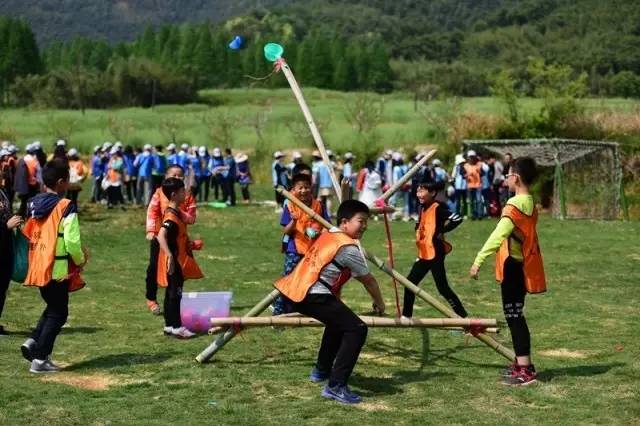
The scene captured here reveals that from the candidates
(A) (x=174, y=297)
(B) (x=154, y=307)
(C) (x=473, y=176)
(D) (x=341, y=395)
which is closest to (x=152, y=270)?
(B) (x=154, y=307)

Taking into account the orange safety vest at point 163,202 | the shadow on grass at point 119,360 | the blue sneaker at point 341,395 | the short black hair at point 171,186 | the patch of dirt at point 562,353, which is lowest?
the shadow on grass at point 119,360

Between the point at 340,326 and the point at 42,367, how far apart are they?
2.94 meters

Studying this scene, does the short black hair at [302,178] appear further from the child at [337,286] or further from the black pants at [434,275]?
the child at [337,286]

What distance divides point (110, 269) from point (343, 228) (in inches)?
361

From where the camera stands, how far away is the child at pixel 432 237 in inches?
448

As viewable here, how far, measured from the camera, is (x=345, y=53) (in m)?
145

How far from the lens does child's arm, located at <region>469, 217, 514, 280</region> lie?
29.0ft

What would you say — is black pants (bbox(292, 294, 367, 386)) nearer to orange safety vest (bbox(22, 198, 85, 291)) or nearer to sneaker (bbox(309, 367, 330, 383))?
sneaker (bbox(309, 367, 330, 383))

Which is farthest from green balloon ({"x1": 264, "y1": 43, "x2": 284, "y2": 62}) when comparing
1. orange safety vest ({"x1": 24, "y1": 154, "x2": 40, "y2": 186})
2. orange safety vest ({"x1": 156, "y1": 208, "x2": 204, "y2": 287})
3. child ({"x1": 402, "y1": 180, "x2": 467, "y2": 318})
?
orange safety vest ({"x1": 24, "y1": 154, "x2": 40, "y2": 186})

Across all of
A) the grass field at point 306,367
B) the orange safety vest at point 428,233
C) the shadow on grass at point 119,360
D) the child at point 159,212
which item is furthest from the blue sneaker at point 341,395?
the child at point 159,212

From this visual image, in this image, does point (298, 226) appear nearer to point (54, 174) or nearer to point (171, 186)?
point (171, 186)

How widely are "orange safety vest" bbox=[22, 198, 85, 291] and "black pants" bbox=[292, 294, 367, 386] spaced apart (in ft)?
7.60

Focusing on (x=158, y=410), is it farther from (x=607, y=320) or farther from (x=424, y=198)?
(x=607, y=320)

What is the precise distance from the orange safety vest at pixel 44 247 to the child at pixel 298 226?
8.70 ft
